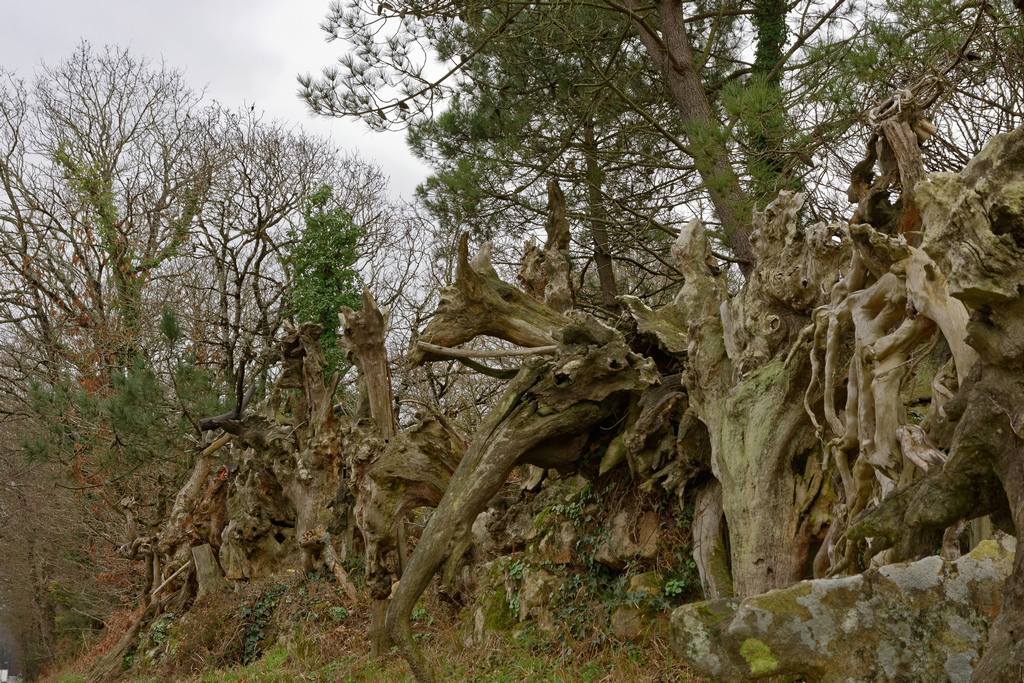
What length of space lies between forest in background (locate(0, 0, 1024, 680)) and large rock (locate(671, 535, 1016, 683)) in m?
0.19

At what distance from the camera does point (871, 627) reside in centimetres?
290

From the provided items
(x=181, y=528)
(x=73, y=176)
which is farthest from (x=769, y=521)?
(x=73, y=176)

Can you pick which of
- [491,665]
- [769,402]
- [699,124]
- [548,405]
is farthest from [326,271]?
[769,402]

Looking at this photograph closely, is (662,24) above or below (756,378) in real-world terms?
above

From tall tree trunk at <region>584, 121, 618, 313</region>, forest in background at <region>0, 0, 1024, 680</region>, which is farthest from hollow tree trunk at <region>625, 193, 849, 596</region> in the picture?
tall tree trunk at <region>584, 121, 618, 313</region>

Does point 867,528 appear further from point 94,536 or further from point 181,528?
point 94,536

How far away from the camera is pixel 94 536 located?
18.1 m

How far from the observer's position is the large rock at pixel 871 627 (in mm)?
2846

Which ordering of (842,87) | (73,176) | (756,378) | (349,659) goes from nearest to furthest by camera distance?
(756,378), (842,87), (349,659), (73,176)

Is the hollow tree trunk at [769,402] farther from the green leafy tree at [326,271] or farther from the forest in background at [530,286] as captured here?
the green leafy tree at [326,271]

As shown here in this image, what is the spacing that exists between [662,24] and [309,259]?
848 centimetres

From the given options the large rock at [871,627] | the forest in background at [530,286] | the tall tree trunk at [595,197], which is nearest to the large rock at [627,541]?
the forest in background at [530,286]

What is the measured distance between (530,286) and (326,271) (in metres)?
7.97

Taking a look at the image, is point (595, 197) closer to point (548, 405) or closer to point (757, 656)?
point (548, 405)
